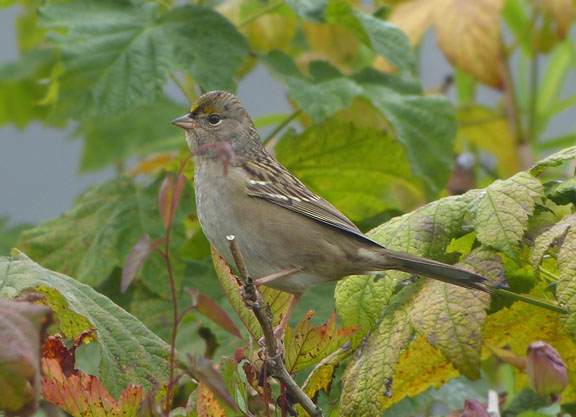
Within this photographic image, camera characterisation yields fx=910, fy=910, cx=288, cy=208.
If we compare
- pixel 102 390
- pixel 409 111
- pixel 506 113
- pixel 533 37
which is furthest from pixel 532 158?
pixel 102 390

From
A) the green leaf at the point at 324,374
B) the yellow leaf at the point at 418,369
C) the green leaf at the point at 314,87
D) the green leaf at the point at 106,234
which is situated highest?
the green leaf at the point at 314,87

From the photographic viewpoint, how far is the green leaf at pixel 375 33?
3.81 meters

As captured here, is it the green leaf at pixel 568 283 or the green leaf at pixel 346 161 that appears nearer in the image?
the green leaf at pixel 568 283

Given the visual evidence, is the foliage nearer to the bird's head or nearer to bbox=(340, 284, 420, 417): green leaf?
bbox=(340, 284, 420, 417): green leaf

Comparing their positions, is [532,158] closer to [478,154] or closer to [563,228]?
[478,154]

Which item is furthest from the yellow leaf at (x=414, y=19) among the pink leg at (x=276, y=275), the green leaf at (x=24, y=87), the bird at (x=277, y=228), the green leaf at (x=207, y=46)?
the green leaf at (x=24, y=87)

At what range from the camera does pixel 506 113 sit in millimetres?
4922

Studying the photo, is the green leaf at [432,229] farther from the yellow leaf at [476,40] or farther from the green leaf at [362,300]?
the yellow leaf at [476,40]

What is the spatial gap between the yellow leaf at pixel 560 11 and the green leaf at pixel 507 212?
2269 mm

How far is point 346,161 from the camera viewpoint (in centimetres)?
389

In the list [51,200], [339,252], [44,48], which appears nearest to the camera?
[339,252]

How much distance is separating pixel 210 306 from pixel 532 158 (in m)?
3.69

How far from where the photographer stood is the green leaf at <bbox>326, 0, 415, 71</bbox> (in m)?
3.81

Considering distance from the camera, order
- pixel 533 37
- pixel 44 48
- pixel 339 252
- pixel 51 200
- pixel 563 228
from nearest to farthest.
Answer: pixel 563 228 < pixel 339 252 < pixel 533 37 < pixel 44 48 < pixel 51 200
